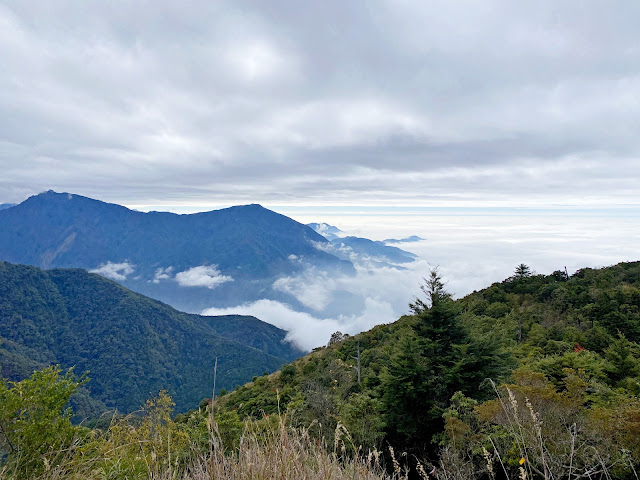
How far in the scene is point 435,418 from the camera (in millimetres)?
12867

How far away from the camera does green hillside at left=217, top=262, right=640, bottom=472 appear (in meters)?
7.81

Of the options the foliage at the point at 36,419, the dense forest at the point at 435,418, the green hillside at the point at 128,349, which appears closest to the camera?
the dense forest at the point at 435,418

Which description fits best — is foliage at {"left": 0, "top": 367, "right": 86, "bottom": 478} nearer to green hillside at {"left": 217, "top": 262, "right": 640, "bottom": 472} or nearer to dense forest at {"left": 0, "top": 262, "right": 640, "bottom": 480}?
dense forest at {"left": 0, "top": 262, "right": 640, "bottom": 480}

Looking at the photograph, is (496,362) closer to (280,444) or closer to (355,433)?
(355,433)

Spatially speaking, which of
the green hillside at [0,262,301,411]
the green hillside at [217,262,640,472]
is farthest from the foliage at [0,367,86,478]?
the green hillside at [0,262,301,411]

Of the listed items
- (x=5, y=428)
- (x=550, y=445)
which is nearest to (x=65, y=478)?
(x=5, y=428)

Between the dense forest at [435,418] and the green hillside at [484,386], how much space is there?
5 cm

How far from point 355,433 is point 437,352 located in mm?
5468

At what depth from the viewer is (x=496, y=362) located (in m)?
14.0

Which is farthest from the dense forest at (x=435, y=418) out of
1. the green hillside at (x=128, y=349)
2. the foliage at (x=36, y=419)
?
the green hillside at (x=128, y=349)

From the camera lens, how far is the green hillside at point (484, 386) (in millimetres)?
7805

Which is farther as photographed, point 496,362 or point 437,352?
point 437,352

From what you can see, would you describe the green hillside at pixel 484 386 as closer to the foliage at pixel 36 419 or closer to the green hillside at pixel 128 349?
the foliage at pixel 36 419

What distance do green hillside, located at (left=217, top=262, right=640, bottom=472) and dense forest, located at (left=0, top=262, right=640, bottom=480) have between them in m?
0.05
